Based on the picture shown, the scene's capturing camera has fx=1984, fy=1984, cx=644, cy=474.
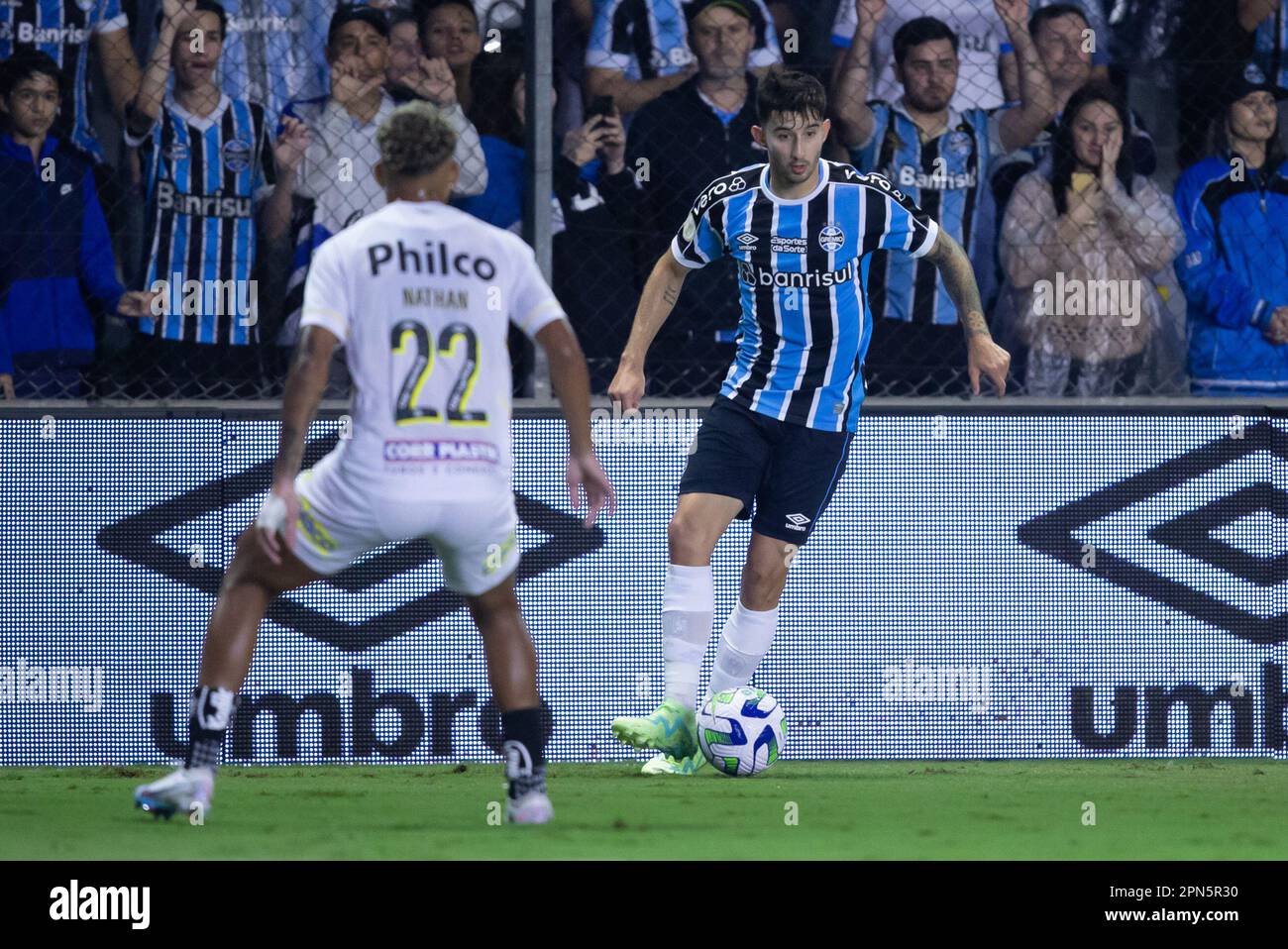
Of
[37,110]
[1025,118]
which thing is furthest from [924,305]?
[37,110]

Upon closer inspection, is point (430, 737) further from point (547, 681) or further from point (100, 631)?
point (100, 631)

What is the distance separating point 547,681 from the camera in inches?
285

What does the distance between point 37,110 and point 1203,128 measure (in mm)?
4551

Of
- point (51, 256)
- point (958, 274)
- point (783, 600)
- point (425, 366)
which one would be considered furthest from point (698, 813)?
point (51, 256)

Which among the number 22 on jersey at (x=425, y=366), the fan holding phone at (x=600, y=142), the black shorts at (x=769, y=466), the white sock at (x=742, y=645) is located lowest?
the white sock at (x=742, y=645)

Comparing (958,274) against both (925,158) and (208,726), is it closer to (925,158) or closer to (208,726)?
(925,158)

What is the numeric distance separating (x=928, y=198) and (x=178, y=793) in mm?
4171

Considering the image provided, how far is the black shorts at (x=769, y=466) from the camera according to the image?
21.2 feet

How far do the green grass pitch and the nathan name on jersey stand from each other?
4.20 ft

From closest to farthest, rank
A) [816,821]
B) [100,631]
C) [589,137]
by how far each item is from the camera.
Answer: [816,821], [100,631], [589,137]

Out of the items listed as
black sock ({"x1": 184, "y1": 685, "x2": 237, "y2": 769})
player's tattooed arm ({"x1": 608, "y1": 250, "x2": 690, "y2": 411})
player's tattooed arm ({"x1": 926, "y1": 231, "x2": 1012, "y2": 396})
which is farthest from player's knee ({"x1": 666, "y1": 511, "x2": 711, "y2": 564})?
black sock ({"x1": 184, "y1": 685, "x2": 237, "y2": 769})

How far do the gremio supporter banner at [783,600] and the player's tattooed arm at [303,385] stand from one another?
101 inches

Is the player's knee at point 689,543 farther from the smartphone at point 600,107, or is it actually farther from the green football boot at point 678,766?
the smartphone at point 600,107

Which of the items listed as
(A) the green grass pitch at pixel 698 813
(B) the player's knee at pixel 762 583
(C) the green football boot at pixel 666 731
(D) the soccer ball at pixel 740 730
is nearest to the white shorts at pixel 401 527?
(A) the green grass pitch at pixel 698 813
